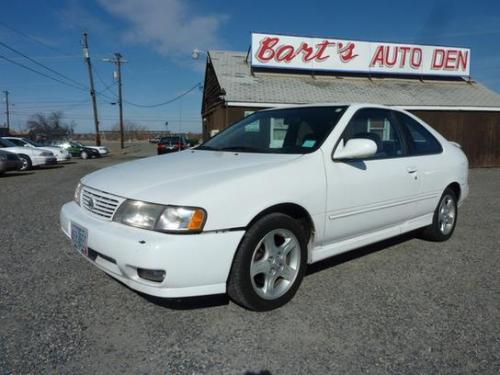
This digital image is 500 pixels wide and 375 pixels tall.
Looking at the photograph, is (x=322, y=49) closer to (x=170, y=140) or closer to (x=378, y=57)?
(x=378, y=57)

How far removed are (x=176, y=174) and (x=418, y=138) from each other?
2738mm

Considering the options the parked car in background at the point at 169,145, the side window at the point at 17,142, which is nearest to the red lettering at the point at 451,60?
the parked car in background at the point at 169,145

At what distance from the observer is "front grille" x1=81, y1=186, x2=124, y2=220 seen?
2.51 metres

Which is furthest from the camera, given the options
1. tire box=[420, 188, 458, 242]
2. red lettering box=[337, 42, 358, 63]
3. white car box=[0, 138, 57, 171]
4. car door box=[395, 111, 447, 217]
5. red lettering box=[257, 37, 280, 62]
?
red lettering box=[337, 42, 358, 63]

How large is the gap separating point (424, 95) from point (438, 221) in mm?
13926

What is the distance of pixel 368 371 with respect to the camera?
2027 mm

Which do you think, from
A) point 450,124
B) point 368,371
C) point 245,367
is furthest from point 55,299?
point 450,124

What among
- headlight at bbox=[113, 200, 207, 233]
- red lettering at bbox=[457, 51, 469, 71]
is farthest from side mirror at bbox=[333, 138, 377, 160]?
red lettering at bbox=[457, 51, 469, 71]

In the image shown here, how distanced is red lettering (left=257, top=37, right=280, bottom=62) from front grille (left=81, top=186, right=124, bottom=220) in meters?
14.6

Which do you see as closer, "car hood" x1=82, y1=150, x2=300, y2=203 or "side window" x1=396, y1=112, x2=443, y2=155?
"car hood" x1=82, y1=150, x2=300, y2=203

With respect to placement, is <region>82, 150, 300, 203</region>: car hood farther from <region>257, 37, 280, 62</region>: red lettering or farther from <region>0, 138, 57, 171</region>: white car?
<region>257, 37, 280, 62</region>: red lettering

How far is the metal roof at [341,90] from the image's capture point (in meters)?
14.4

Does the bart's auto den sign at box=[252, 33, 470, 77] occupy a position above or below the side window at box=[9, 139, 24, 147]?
above

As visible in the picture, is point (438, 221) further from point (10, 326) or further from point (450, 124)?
point (450, 124)
